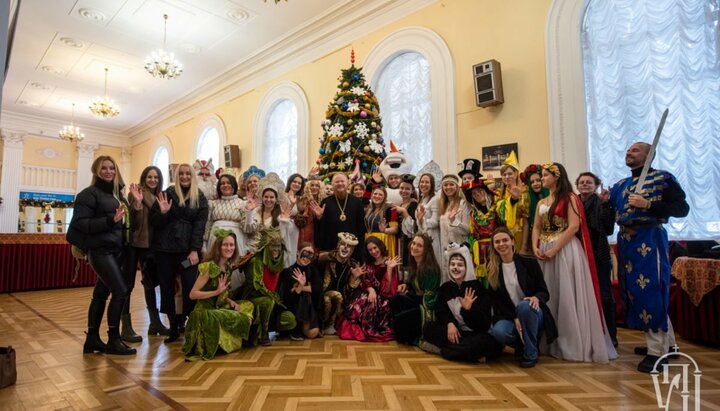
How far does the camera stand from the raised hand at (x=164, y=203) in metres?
3.39

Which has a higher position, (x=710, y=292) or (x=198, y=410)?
(x=710, y=292)

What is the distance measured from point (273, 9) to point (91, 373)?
681cm

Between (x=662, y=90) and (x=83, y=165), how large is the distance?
1710cm

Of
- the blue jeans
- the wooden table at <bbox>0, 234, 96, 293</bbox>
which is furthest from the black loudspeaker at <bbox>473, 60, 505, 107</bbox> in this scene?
the wooden table at <bbox>0, 234, 96, 293</bbox>

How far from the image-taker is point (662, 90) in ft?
14.0

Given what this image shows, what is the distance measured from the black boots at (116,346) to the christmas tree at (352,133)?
10.3 ft

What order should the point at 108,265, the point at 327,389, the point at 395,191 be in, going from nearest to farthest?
the point at 327,389, the point at 108,265, the point at 395,191

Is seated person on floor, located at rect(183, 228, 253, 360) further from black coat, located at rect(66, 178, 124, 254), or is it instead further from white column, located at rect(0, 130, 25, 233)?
white column, located at rect(0, 130, 25, 233)

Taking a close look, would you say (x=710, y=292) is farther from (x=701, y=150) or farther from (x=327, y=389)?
(x=327, y=389)

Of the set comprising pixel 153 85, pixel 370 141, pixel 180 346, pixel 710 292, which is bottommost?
pixel 180 346

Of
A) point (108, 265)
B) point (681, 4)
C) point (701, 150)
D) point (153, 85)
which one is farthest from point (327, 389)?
point (153, 85)

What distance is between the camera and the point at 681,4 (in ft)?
13.8

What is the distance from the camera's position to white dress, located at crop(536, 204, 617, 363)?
9.34 feet

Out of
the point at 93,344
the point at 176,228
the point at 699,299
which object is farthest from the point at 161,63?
the point at 699,299
